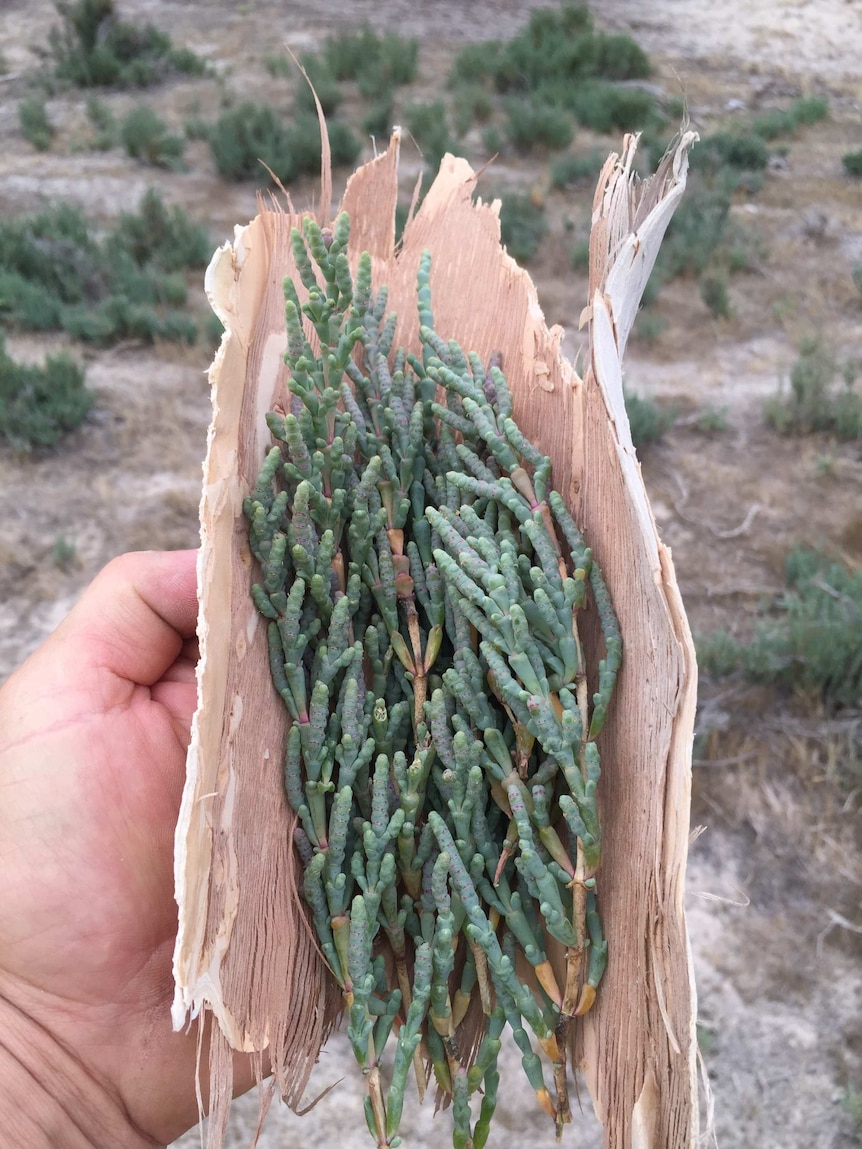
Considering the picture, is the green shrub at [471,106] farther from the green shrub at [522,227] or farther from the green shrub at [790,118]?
the green shrub at [790,118]

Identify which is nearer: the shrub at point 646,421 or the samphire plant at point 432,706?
the samphire plant at point 432,706

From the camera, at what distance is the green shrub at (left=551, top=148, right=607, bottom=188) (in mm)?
8164

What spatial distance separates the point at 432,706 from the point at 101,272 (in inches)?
242

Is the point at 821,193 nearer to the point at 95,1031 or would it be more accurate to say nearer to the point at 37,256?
the point at 37,256

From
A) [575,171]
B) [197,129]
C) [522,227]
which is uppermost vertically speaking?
[197,129]

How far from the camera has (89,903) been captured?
183 centimetres

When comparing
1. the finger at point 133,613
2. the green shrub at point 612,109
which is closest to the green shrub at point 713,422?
the finger at point 133,613

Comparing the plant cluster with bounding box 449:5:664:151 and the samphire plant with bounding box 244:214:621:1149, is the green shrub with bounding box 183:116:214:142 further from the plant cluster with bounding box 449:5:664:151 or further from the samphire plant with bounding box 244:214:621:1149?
the samphire plant with bounding box 244:214:621:1149

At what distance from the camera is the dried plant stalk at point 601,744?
1340mm

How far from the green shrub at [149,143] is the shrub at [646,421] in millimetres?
5551

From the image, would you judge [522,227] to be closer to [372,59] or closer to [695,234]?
[695,234]

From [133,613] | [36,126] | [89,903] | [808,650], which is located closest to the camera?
[89,903]

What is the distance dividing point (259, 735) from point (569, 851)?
1.87 feet

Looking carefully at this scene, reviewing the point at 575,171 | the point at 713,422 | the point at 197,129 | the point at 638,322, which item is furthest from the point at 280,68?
the point at 713,422
